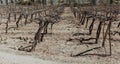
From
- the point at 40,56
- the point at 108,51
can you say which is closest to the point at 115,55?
the point at 108,51

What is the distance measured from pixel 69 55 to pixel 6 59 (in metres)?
2.70

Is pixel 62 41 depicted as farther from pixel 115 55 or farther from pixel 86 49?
pixel 115 55

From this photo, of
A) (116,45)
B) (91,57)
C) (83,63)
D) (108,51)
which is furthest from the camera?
(116,45)

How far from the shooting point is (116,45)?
55.4ft

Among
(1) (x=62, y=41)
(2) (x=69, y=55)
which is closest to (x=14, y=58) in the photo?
(2) (x=69, y=55)

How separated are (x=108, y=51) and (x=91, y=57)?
136 centimetres

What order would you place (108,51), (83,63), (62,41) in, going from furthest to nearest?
(62,41) < (108,51) < (83,63)

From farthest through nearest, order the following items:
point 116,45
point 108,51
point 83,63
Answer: point 116,45 < point 108,51 < point 83,63

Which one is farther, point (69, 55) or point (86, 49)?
point (86, 49)

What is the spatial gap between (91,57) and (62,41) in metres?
4.07

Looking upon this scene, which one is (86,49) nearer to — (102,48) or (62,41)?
(102,48)

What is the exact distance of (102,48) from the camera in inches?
625

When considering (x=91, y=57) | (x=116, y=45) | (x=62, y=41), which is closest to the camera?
(x=91, y=57)

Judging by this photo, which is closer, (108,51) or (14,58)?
(14,58)
